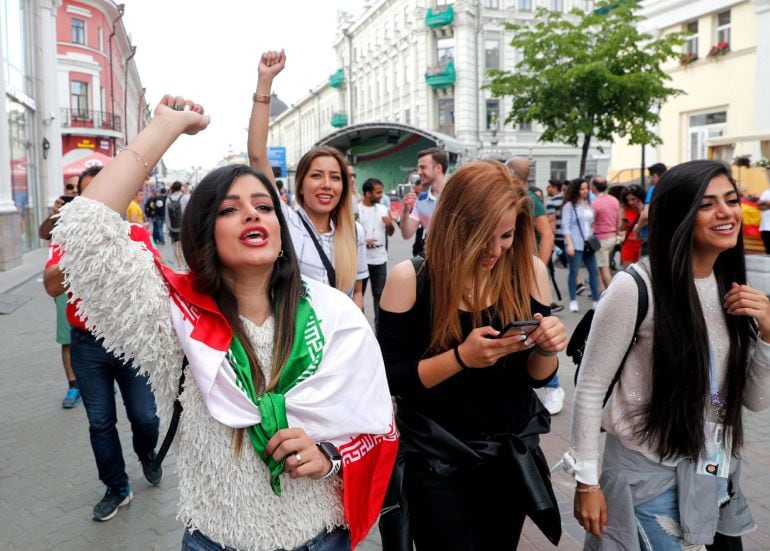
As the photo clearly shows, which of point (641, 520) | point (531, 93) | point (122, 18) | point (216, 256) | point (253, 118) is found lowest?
point (641, 520)

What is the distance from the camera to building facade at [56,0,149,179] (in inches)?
1475

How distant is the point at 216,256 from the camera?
1.84 metres

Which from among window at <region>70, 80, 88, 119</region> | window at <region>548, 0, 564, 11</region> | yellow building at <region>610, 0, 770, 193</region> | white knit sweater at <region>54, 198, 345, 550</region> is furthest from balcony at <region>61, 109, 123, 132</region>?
white knit sweater at <region>54, 198, 345, 550</region>

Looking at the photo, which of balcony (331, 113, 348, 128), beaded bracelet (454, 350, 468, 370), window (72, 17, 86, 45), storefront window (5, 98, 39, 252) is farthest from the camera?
balcony (331, 113, 348, 128)

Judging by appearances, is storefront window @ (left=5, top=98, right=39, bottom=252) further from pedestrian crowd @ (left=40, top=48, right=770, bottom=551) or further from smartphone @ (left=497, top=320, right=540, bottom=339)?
smartphone @ (left=497, top=320, right=540, bottom=339)

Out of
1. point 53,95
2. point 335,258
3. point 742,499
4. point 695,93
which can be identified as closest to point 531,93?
point 695,93

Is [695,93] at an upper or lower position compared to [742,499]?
upper

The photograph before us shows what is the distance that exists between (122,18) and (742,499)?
47341 millimetres

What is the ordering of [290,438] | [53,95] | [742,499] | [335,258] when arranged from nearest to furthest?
1. [290,438]
2. [742,499]
3. [335,258]
4. [53,95]

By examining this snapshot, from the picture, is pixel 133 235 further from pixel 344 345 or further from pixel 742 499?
pixel 742 499

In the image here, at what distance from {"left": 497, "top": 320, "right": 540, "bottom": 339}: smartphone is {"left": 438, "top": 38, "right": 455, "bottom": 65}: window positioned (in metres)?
43.2

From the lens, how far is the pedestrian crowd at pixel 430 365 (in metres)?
1.72

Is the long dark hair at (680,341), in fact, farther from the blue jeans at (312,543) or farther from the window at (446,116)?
the window at (446,116)

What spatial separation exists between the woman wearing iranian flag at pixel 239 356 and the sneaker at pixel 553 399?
12.2 ft
